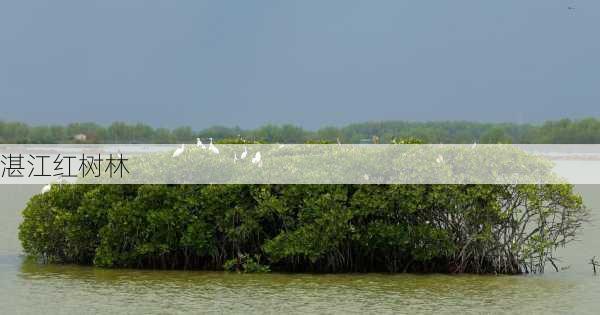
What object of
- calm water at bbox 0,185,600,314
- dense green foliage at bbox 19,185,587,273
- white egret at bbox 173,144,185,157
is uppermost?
white egret at bbox 173,144,185,157

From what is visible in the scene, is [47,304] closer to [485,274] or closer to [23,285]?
[23,285]

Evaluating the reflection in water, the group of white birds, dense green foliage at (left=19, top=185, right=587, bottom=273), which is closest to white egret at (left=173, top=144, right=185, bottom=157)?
the group of white birds

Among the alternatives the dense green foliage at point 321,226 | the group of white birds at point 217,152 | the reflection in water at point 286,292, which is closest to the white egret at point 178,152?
the group of white birds at point 217,152

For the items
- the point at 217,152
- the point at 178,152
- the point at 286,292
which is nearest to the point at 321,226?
the point at 286,292

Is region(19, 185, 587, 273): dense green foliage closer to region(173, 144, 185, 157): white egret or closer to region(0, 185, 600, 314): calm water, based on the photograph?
region(0, 185, 600, 314): calm water

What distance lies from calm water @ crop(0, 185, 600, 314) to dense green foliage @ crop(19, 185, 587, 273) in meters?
0.40

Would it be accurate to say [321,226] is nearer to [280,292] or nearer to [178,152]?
[280,292]

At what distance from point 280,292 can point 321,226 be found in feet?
5.33

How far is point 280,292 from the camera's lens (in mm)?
15695

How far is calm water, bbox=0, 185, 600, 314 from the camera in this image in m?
14.6

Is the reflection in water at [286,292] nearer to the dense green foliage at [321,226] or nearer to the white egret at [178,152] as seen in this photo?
the dense green foliage at [321,226]

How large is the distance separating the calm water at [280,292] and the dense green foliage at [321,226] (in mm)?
396

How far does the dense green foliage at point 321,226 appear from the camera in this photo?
56.3ft

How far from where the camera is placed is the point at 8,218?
28703 mm
